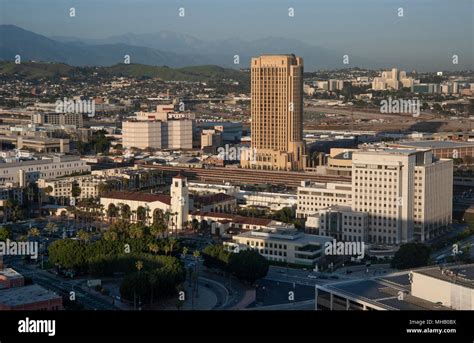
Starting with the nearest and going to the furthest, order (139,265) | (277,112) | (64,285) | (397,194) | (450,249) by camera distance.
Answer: (139,265)
(64,285)
(450,249)
(397,194)
(277,112)

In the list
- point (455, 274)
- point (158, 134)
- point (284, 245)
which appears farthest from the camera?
point (158, 134)

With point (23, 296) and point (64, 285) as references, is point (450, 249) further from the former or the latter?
point (23, 296)

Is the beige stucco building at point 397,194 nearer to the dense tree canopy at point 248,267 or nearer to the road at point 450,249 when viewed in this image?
the road at point 450,249

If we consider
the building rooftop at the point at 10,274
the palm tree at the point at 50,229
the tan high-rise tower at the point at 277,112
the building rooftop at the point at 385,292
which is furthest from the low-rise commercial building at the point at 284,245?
the tan high-rise tower at the point at 277,112

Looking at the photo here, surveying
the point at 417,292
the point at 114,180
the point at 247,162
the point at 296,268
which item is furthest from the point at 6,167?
the point at 417,292

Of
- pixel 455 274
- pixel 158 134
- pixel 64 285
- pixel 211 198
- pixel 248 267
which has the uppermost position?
pixel 158 134

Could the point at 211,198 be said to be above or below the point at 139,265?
above

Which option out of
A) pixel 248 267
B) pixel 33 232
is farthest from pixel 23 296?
pixel 33 232
